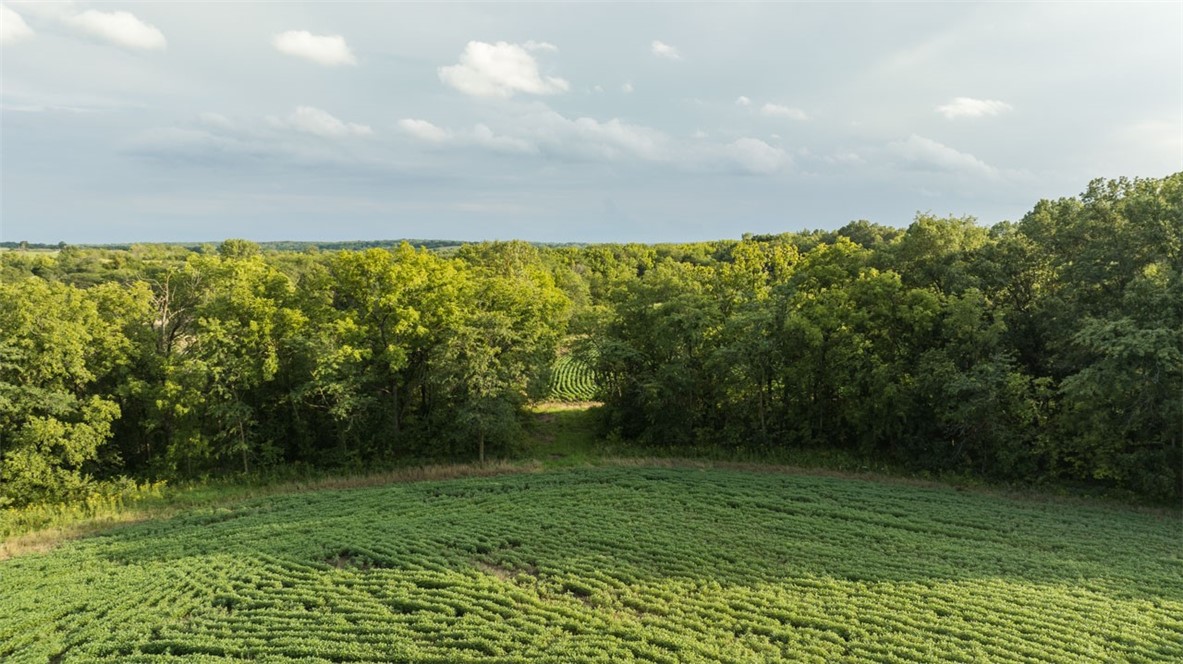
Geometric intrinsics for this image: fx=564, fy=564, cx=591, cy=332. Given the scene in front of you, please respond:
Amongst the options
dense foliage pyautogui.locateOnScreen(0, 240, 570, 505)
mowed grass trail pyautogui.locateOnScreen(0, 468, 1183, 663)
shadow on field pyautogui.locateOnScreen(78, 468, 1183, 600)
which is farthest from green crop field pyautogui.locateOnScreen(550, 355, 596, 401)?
mowed grass trail pyautogui.locateOnScreen(0, 468, 1183, 663)

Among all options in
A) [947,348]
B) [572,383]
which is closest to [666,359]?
[947,348]

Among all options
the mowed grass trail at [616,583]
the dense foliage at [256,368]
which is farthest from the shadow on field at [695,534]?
the dense foliage at [256,368]

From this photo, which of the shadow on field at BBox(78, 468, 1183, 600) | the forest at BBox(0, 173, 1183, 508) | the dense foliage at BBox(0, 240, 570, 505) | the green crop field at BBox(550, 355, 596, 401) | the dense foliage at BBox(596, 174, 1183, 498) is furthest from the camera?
the green crop field at BBox(550, 355, 596, 401)

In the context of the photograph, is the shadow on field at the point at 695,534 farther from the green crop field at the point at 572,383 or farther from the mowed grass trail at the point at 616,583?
the green crop field at the point at 572,383

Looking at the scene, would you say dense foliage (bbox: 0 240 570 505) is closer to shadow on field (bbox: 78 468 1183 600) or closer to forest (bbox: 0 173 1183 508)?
forest (bbox: 0 173 1183 508)

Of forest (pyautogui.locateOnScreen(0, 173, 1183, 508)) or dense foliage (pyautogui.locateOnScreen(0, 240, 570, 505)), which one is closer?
forest (pyautogui.locateOnScreen(0, 173, 1183, 508))

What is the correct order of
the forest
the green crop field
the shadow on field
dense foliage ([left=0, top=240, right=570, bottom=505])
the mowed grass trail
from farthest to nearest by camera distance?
1. the green crop field
2. dense foliage ([left=0, top=240, right=570, bottom=505])
3. the forest
4. the shadow on field
5. the mowed grass trail

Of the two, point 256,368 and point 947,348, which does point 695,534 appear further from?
point 256,368
